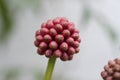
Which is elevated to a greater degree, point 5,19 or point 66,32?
point 5,19

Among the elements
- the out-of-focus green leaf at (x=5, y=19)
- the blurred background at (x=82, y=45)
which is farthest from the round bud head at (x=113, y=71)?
the blurred background at (x=82, y=45)

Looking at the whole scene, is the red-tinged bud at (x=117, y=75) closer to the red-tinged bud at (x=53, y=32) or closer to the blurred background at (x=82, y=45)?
the red-tinged bud at (x=53, y=32)

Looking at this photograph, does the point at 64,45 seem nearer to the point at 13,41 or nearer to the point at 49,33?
the point at 49,33

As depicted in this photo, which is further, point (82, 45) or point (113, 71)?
point (82, 45)

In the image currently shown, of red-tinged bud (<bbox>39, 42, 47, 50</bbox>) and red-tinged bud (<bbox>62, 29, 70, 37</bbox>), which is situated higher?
red-tinged bud (<bbox>62, 29, 70, 37</bbox>)

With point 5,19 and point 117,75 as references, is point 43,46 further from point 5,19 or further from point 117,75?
point 5,19

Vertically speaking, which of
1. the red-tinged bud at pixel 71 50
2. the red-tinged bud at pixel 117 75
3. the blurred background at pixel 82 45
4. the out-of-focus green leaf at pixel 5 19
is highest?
the blurred background at pixel 82 45

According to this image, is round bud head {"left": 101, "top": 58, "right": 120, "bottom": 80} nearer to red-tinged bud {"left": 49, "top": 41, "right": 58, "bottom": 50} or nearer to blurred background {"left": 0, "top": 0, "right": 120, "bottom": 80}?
red-tinged bud {"left": 49, "top": 41, "right": 58, "bottom": 50}

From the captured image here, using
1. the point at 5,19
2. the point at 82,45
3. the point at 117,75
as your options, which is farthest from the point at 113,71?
the point at 82,45

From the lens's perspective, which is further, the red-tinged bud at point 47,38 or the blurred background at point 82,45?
the blurred background at point 82,45

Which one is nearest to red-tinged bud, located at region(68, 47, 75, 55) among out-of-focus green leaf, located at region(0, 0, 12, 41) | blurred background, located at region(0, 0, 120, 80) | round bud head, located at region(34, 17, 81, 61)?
round bud head, located at region(34, 17, 81, 61)

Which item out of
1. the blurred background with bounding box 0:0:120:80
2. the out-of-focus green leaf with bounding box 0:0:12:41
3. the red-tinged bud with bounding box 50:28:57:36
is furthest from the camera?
the blurred background with bounding box 0:0:120:80
